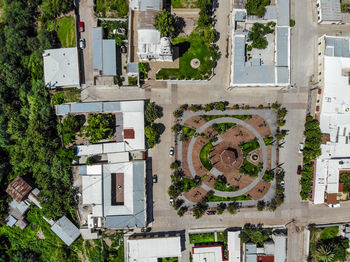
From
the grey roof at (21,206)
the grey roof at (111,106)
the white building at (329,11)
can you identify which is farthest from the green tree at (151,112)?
the white building at (329,11)

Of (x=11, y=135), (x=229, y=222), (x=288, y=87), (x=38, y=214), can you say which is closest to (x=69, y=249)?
(x=38, y=214)

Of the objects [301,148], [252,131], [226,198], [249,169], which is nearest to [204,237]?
[226,198]

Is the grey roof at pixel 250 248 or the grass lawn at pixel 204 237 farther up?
the grass lawn at pixel 204 237

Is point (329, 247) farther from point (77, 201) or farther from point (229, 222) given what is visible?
point (77, 201)

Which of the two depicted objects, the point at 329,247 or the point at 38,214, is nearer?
the point at 329,247

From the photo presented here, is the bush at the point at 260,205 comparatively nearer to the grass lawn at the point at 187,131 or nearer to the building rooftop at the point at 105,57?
the grass lawn at the point at 187,131

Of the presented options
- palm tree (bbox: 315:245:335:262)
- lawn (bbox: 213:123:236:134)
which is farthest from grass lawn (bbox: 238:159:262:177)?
palm tree (bbox: 315:245:335:262)
